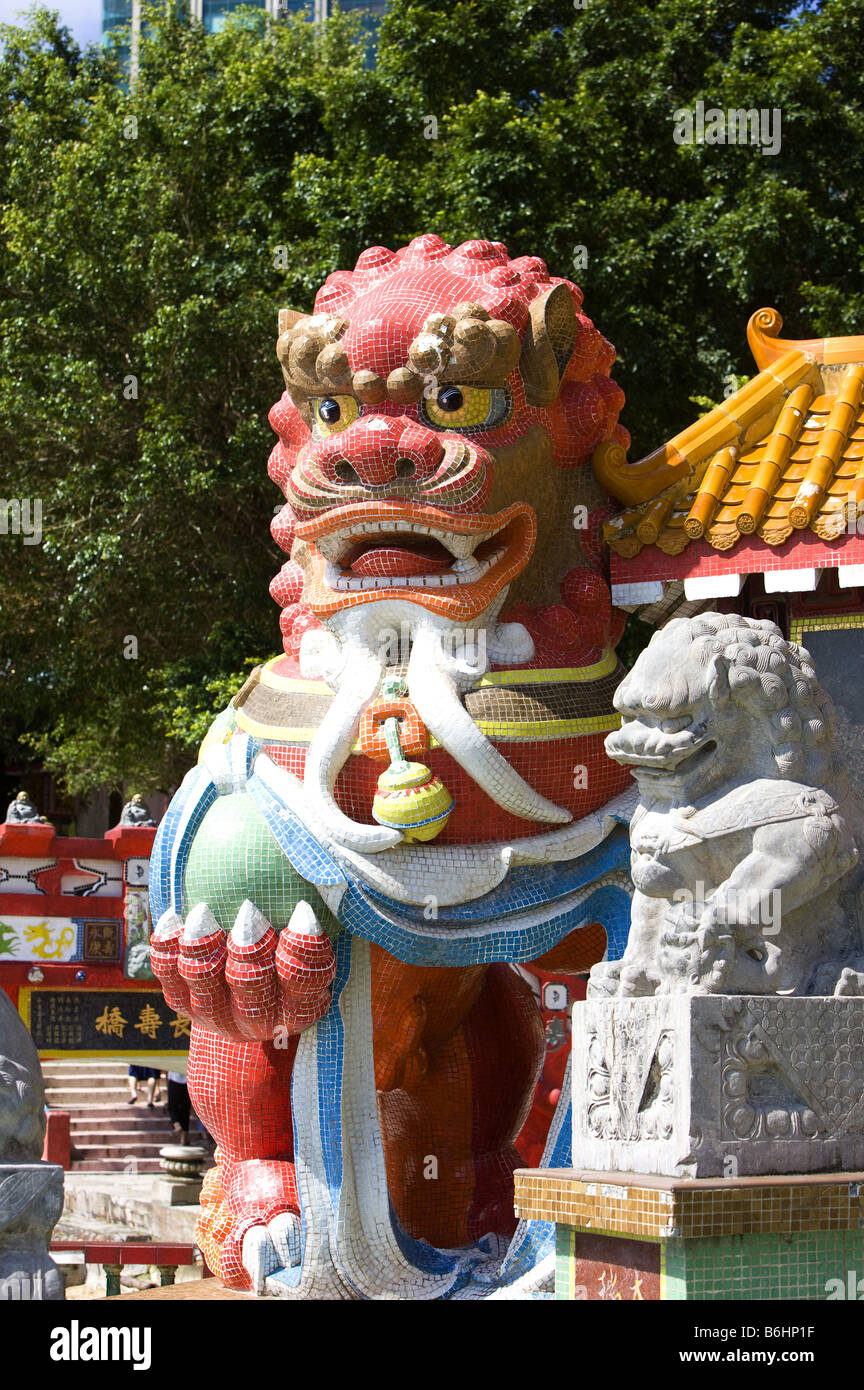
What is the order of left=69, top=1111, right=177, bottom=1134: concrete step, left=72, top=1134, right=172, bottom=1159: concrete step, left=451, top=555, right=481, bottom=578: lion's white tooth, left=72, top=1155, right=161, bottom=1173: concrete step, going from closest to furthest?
left=451, top=555, right=481, bottom=578: lion's white tooth
left=72, top=1155, right=161, bottom=1173: concrete step
left=72, top=1134, right=172, bottom=1159: concrete step
left=69, top=1111, right=177, bottom=1134: concrete step

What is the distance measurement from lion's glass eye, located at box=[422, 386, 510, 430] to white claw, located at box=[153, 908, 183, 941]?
2345 millimetres

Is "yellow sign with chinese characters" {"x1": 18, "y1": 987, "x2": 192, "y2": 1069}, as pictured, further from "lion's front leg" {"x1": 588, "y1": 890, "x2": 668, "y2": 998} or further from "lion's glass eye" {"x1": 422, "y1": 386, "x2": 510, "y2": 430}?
"lion's front leg" {"x1": 588, "y1": 890, "x2": 668, "y2": 998}

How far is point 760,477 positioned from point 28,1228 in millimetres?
4231

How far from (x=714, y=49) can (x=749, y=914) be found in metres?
10.3

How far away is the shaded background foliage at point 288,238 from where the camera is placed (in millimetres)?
12477

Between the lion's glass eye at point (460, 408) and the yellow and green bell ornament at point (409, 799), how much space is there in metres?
1.32

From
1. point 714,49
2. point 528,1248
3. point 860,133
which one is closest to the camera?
point 528,1248

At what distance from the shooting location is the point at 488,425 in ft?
25.3

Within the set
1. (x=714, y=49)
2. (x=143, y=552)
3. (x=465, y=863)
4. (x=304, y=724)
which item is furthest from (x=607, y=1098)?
(x=714, y=49)

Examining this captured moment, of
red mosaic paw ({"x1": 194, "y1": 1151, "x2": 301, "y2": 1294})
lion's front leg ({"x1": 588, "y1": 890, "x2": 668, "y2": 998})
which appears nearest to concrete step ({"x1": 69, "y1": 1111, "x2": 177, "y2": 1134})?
red mosaic paw ({"x1": 194, "y1": 1151, "x2": 301, "y2": 1294})

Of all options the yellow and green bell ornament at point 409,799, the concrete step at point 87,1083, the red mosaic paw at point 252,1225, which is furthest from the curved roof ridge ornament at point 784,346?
the concrete step at point 87,1083

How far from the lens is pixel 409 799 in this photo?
7.32 metres

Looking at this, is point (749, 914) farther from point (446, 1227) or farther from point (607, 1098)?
point (446, 1227)

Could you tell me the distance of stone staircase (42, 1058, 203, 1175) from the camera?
49.4ft
